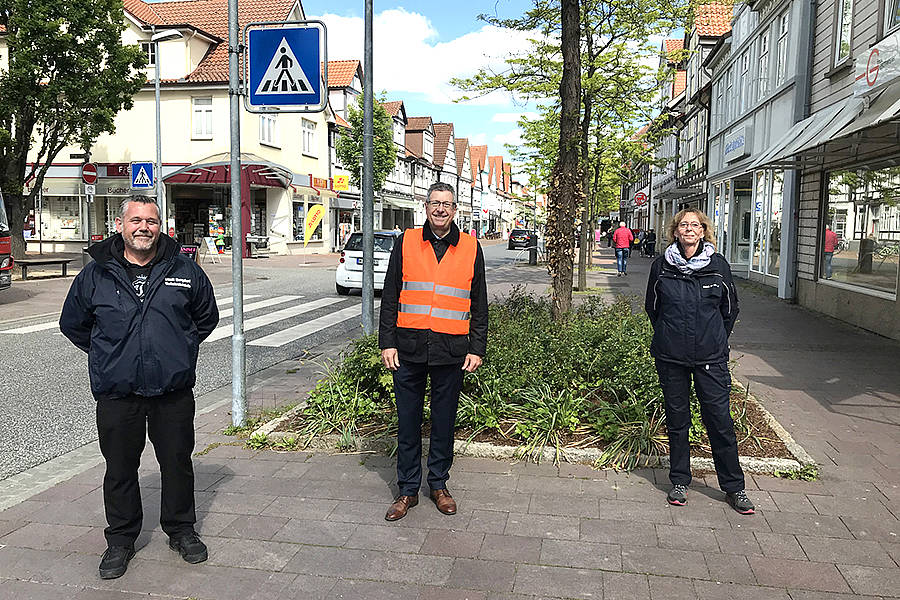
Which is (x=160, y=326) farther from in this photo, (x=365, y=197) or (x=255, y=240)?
(x=255, y=240)

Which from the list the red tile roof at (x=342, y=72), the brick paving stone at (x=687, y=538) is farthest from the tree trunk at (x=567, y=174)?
the red tile roof at (x=342, y=72)

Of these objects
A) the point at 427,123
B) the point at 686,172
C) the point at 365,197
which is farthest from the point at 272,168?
the point at 427,123

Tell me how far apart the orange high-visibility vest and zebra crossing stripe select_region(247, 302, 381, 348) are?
21.5 feet

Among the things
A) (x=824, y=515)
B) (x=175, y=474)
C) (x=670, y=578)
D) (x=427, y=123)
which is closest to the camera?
(x=670, y=578)

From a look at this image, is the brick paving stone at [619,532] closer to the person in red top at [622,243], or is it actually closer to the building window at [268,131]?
the person in red top at [622,243]

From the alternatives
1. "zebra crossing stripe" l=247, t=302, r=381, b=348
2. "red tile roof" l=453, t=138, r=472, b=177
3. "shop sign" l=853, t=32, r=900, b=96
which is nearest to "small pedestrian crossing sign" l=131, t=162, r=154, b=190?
"zebra crossing stripe" l=247, t=302, r=381, b=348

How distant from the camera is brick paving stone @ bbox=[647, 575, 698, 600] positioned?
3.34m

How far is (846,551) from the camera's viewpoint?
3.81 m

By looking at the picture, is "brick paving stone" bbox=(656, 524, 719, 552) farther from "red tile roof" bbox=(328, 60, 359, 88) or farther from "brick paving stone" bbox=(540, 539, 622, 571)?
"red tile roof" bbox=(328, 60, 359, 88)

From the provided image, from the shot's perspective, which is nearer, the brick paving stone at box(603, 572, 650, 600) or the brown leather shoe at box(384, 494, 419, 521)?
the brick paving stone at box(603, 572, 650, 600)

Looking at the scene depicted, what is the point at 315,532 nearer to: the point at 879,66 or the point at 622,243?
the point at 879,66

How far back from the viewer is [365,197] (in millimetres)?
7809

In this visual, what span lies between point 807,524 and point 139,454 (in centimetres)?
352

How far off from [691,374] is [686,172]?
34387 mm
